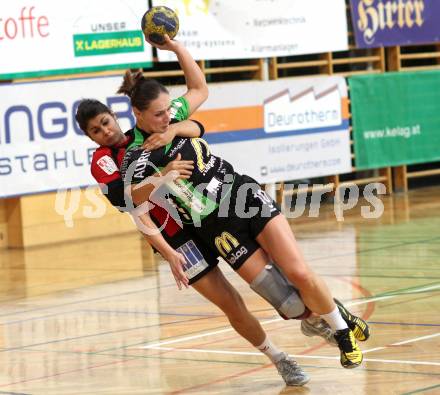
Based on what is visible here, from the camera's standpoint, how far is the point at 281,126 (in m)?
14.4

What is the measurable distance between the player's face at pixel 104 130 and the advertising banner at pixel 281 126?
747 cm

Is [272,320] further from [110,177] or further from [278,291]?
[110,177]

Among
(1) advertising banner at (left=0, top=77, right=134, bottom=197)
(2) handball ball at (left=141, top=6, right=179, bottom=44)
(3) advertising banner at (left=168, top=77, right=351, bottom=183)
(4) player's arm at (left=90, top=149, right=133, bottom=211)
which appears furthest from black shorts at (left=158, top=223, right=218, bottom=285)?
(3) advertising banner at (left=168, top=77, right=351, bottom=183)

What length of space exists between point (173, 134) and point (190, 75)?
51cm

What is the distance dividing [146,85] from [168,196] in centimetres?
55

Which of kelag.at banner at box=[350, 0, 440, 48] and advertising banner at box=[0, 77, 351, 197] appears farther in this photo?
kelag.at banner at box=[350, 0, 440, 48]

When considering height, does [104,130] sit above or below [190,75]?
below

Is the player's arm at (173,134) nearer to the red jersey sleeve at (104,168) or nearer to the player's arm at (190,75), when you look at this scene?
the player's arm at (190,75)

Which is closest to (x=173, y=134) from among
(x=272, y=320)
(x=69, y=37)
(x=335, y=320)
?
(x=335, y=320)

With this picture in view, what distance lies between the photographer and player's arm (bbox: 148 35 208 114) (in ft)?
18.8

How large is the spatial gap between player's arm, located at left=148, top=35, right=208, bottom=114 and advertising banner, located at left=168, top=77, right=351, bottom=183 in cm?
745

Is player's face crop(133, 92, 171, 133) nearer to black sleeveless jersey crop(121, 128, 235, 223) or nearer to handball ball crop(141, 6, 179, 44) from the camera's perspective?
black sleeveless jersey crop(121, 128, 235, 223)

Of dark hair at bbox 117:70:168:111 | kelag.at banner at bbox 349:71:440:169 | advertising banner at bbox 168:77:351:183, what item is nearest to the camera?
dark hair at bbox 117:70:168:111

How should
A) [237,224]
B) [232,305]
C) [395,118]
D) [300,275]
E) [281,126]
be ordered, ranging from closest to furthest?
[300,275]
[237,224]
[232,305]
[281,126]
[395,118]
